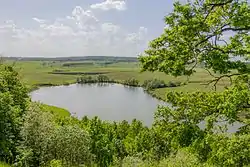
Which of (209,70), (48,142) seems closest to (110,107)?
(48,142)

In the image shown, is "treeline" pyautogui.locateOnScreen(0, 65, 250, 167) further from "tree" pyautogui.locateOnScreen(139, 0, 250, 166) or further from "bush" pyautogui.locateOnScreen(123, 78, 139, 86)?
"bush" pyautogui.locateOnScreen(123, 78, 139, 86)

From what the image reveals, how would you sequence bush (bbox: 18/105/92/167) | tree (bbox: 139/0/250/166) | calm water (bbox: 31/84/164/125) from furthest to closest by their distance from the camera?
calm water (bbox: 31/84/164/125) < bush (bbox: 18/105/92/167) < tree (bbox: 139/0/250/166)

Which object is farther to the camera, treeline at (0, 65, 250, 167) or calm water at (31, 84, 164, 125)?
calm water at (31, 84, 164, 125)

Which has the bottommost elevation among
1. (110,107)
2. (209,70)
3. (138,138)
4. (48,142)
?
(110,107)

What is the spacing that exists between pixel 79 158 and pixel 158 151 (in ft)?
39.5

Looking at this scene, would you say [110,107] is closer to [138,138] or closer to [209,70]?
[138,138]

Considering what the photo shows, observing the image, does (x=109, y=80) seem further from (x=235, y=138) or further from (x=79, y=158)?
(x=235, y=138)

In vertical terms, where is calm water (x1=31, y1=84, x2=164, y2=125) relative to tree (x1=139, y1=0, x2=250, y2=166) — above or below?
below

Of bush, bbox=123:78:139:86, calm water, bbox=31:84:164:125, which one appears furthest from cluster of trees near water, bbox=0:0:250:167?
bush, bbox=123:78:139:86

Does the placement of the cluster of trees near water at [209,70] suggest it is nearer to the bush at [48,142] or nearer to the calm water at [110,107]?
the bush at [48,142]

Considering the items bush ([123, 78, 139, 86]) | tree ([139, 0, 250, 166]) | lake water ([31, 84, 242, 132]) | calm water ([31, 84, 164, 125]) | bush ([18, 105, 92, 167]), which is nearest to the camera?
tree ([139, 0, 250, 166])

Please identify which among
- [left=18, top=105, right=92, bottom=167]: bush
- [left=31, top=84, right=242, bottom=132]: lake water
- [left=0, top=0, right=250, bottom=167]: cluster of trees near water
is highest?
[left=0, top=0, right=250, bottom=167]: cluster of trees near water

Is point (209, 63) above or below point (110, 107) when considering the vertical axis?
above

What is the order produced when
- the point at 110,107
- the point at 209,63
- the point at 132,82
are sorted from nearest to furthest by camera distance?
1. the point at 209,63
2. the point at 110,107
3. the point at 132,82
